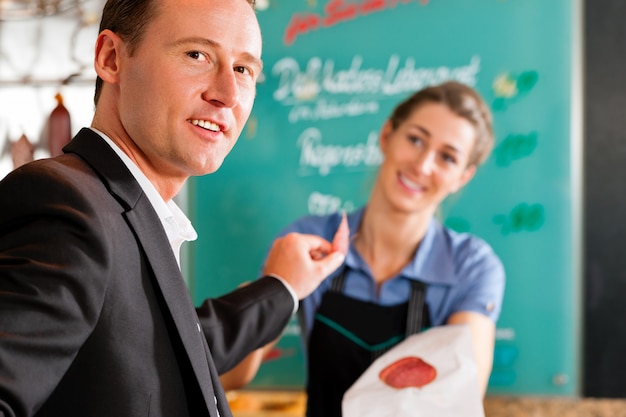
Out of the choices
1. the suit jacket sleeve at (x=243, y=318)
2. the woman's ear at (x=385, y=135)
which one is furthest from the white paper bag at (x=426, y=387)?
the woman's ear at (x=385, y=135)

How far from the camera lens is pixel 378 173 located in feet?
7.06

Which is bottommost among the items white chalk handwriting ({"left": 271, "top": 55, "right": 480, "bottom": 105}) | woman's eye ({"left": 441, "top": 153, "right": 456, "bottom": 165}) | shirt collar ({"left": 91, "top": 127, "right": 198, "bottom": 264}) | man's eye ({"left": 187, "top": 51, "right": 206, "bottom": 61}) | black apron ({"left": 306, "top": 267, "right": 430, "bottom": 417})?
black apron ({"left": 306, "top": 267, "right": 430, "bottom": 417})

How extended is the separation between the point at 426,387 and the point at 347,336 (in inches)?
23.8

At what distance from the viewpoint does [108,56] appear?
3.25 feet

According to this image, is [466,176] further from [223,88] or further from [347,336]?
[223,88]

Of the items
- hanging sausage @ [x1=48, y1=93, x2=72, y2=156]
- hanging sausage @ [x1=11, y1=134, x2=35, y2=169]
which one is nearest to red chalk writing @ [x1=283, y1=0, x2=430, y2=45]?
hanging sausage @ [x1=48, y1=93, x2=72, y2=156]

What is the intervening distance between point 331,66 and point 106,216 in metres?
1.50

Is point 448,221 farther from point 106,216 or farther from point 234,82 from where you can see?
point 106,216

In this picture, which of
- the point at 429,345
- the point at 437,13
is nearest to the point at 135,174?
the point at 429,345

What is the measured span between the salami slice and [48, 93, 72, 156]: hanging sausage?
1083mm

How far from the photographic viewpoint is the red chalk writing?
7.14 feet

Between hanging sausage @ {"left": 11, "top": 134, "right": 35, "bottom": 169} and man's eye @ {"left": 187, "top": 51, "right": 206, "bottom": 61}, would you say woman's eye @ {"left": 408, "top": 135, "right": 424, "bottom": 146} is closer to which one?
hanging sausage @ {"left": 11, "top": 134, "right": 35, "bottom": 169}

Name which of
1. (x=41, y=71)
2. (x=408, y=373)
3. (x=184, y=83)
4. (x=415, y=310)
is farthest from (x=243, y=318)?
(x=41, y=71)

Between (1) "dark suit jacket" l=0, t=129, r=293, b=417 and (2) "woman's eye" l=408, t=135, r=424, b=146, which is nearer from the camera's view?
(1) "dark suit jacket" l=0, t=129, r=293, b=417
